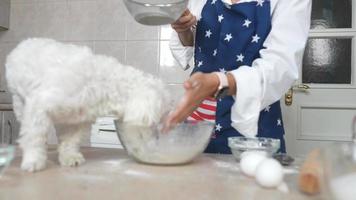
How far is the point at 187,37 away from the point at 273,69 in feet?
1.29

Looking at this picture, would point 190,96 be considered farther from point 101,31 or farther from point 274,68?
point 101,31

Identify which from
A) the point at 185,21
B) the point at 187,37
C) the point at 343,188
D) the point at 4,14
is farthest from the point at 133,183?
the point at 4,14

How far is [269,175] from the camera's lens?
50cm

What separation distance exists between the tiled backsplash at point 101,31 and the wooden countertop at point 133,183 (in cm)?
133

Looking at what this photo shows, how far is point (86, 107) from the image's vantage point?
1.93 ft

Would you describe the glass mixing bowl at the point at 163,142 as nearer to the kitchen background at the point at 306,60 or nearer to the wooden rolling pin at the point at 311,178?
the wooden rolling pin at the point at 311,178

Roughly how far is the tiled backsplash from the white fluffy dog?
132 centimetres

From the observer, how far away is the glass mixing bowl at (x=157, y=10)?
29.2 inches

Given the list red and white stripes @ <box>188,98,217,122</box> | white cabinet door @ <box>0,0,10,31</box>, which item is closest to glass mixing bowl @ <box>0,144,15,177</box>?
red and white stripes @ <box>188,98,217,122</box>

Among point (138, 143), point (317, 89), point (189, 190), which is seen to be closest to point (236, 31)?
point (138, 143)

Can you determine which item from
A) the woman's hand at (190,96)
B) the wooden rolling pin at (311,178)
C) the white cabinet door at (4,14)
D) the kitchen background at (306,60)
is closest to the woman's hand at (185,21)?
→ the woman's hand at (190,96)

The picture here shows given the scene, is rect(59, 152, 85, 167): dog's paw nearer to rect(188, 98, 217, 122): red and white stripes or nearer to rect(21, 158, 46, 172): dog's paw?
rect(21, 158, 46, 172): dog's paw

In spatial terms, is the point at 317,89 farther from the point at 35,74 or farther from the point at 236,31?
the point at 35,74

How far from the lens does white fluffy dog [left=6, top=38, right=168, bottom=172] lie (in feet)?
1.80
